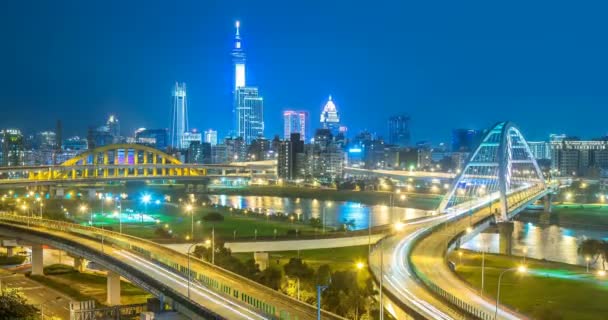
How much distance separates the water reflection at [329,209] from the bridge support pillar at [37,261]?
2280cm

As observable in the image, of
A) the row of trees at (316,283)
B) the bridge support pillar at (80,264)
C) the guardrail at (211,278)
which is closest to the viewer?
the guardrail at (211,278)

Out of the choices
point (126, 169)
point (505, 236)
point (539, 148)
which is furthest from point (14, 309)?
point (539, 148)

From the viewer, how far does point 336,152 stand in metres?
115

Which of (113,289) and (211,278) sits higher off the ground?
(211,278)

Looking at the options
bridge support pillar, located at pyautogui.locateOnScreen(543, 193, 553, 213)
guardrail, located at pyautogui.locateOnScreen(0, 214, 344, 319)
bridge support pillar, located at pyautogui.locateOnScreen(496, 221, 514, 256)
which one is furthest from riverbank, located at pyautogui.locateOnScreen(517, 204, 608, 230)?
guardrail, located at pyautogui.locateOnScreen(0, 214, 344, 319)

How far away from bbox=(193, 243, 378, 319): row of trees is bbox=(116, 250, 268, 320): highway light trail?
2.76 m

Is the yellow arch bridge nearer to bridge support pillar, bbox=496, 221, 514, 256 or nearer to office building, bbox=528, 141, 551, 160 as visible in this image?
bridge support pillar, bbox=496, 221, 514, 256

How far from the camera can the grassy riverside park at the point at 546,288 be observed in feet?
73.0

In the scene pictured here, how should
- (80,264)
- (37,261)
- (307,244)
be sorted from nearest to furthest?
1. (37,261)
2. (80,264)
3. (307,244)

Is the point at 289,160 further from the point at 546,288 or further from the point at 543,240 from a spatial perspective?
the point at 546,288

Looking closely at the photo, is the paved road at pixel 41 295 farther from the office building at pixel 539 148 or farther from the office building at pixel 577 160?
the office building at pixel 539 148

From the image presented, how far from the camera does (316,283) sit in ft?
75.5

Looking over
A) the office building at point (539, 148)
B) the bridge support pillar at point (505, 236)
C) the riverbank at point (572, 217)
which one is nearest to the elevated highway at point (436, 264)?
the bridge support pillar at point (505, 236)

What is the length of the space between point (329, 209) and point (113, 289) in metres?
45.3
